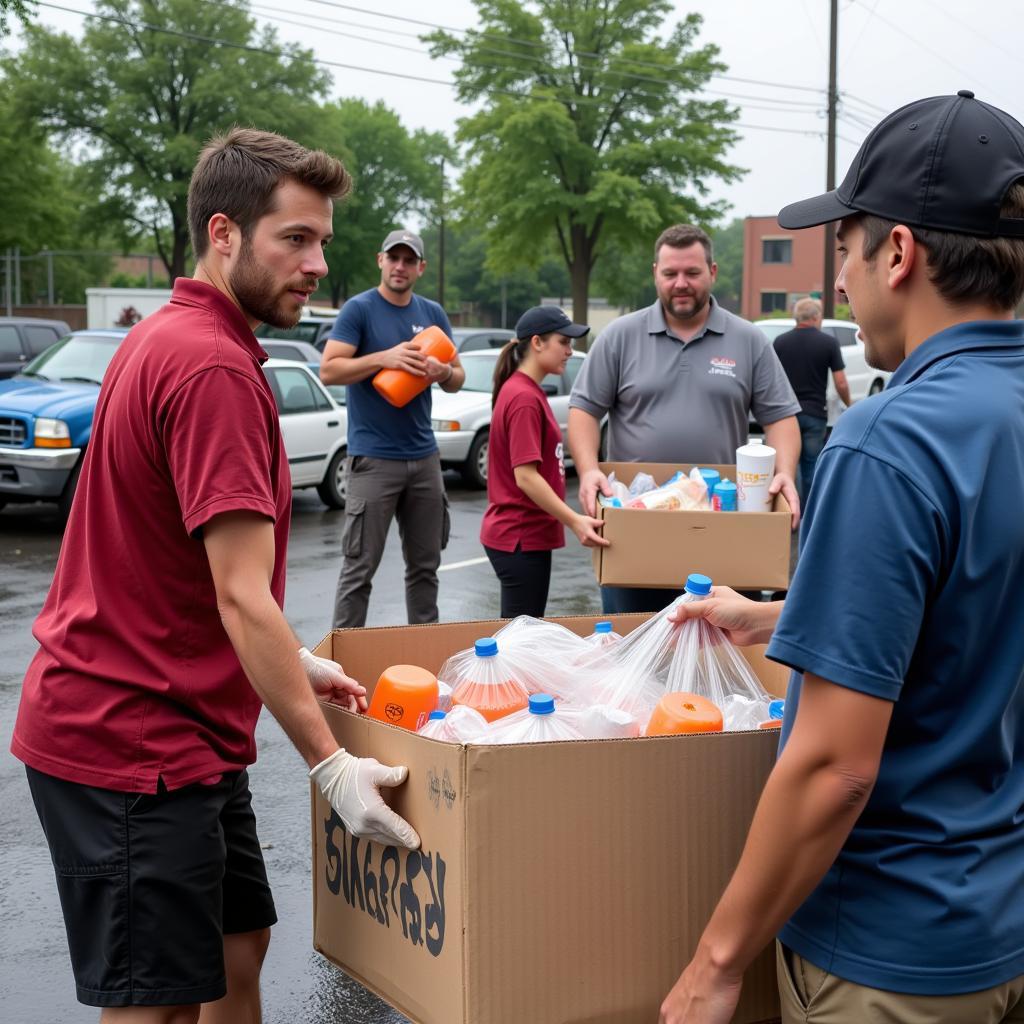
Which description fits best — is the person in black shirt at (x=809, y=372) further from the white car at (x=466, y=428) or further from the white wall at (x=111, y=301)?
the white wall at (x=111, y=301)

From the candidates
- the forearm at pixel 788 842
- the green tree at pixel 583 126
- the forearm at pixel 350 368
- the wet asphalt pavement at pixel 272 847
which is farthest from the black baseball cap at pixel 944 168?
the green tree at pixel 583 126

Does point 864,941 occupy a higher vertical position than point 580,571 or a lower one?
higher

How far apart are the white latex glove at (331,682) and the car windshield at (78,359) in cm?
1032

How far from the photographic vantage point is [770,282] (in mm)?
78125

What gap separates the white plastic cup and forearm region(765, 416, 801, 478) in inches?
32.4

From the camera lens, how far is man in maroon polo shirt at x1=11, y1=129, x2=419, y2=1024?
2.13 meters

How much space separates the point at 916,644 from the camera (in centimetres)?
153

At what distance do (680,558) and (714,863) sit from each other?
6.63ft

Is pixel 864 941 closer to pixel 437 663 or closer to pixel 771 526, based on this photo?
pixel 437 663

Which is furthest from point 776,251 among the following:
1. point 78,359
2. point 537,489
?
point 537,489

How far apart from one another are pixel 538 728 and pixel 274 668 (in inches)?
19.0

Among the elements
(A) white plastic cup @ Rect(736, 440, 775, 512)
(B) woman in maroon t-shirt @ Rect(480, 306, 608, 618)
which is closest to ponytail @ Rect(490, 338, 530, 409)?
(B) woman in maroon t-shirt @ Rect(480, 306, 608, 618)

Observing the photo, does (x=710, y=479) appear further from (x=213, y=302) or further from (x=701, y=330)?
(x=213, y=302)

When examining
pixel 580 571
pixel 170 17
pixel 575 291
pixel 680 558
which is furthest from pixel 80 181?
pixel 680 558
